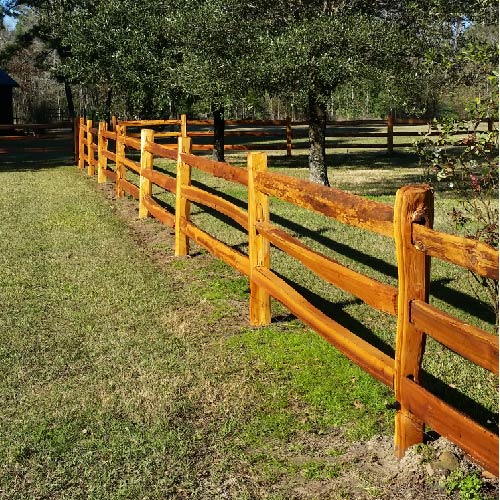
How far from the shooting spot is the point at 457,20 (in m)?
11.9

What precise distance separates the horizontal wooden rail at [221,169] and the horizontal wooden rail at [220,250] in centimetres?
68

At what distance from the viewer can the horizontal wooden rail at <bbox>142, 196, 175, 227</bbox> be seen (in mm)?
8601

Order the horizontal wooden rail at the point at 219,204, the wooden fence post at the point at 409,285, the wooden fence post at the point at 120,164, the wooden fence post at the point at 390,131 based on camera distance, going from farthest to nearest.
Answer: the wooden fence post at the point at 390,131 < the wooden fence post at the point at 120,164 < the horizontal wooden rail at the point at 219,204 < the wooden fence post at the point at 409,285

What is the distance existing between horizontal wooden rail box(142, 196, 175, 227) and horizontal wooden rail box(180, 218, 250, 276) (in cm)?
63

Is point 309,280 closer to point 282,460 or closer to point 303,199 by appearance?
point 303,199

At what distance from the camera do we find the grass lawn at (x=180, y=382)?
339cm

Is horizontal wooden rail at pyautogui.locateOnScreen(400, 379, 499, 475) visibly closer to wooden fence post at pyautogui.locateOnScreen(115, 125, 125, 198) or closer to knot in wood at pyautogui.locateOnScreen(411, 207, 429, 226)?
knot in wood at pyautogui.locateOnScreen(411, 207, 429, 226)

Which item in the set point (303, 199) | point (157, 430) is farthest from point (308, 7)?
point (157, 430)

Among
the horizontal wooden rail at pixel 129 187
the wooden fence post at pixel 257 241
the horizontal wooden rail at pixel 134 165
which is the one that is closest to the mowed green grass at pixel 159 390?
the wooden fence post at pixel 257 241

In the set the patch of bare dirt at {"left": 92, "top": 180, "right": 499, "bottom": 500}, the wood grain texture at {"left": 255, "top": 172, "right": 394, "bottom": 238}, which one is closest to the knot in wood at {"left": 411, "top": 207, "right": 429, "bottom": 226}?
the wood grain texture at {"left": 255, "top": 172, "right": 394, "bottom": 238}

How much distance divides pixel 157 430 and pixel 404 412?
142 cm

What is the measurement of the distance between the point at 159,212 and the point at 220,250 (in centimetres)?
284

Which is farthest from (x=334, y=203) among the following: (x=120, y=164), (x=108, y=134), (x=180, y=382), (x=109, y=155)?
(x=108, y=134)

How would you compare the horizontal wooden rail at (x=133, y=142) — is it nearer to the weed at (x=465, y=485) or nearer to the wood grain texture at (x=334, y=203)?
the wood grain texture at (x=334, y=203)
